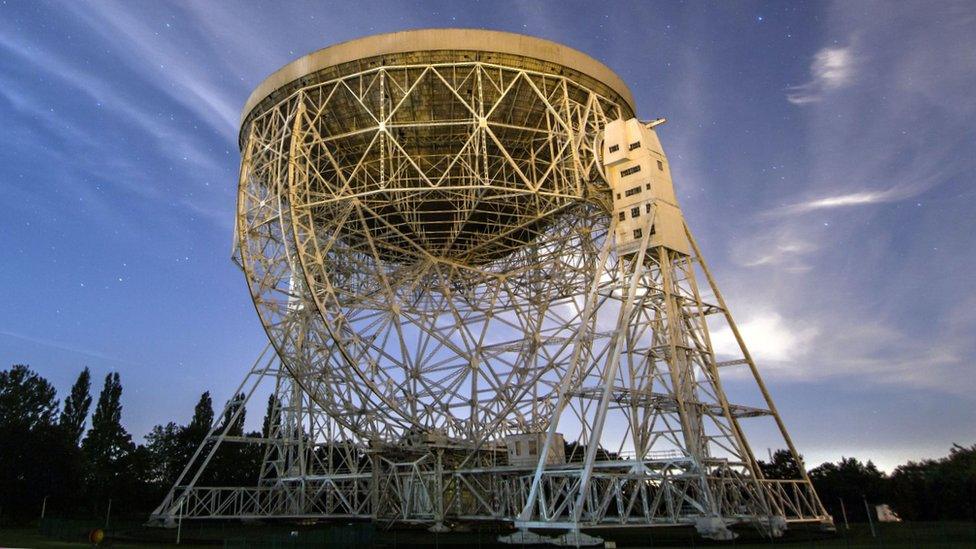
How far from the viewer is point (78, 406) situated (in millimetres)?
48625

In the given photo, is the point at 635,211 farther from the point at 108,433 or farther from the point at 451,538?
the point at 108,433

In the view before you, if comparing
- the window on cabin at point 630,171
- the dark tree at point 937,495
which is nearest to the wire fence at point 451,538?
the window on cabin at point 630,171

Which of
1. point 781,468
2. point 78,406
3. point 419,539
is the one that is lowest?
point 419,539

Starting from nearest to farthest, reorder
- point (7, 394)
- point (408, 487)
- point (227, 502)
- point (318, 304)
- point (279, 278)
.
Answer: point (318, 304)
point (279, 278)
point (408, 487)
point (227, 502)
point (7, 394)

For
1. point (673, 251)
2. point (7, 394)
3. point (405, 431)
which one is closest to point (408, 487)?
point (405, 431)

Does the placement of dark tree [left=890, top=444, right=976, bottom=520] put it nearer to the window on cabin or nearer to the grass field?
the grass field

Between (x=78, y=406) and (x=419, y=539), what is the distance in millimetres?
36927

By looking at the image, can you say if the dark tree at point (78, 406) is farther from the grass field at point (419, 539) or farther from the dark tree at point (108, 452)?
the grass field at point (419, 539)

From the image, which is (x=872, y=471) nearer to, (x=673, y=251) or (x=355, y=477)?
(x=673, y=251)

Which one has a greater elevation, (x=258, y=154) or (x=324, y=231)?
(x=258, y=154)

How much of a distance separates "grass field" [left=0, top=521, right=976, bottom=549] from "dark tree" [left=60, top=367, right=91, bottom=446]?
22573 mm

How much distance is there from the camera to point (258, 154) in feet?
78.4

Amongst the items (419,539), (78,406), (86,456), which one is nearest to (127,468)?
(86,456)

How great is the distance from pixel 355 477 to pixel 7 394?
2962 cm
